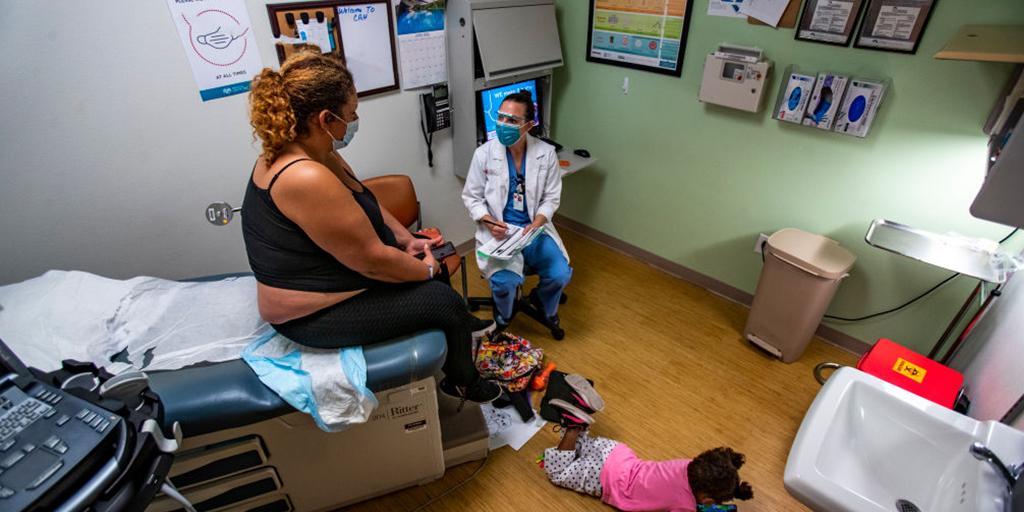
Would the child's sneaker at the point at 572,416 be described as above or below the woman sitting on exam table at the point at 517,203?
below

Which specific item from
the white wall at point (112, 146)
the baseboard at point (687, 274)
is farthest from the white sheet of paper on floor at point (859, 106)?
the white wall at point (112, 146)

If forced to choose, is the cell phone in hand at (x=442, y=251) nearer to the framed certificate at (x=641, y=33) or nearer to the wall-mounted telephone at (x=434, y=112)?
the wall-mounted telephone at (x=434, y=112)

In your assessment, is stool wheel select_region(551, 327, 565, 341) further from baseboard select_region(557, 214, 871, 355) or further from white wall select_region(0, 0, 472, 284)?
white wall select_region(0, 0, 472, 284)

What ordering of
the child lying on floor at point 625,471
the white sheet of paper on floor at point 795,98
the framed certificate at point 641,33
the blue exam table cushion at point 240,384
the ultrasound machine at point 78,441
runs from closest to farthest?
the ultrasound machine at point 78,441 < the blue exam table cushion at point 240,384 < the child lying on floor at point 625,471 < the white sheet of paper on floor at point 795,98 < the framed certificate at point 641,33

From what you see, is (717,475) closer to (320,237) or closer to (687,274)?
(320,237)

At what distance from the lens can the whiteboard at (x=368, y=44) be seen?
79.3 inches

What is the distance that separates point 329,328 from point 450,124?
5.09ft

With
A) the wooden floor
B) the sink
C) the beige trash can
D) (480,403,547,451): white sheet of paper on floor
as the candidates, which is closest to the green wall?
the beige trash can

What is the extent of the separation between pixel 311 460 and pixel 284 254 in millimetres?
665

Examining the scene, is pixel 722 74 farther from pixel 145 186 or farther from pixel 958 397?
pixel 145 186

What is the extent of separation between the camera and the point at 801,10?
6.66ft

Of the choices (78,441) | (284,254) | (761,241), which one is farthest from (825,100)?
(78,441)

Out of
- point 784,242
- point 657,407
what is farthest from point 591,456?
point 784,242

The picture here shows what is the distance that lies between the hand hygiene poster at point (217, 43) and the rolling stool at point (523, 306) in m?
1.23
